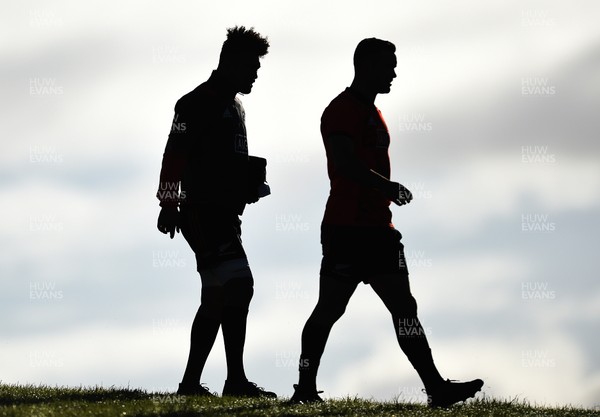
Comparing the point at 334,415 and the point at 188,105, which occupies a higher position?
the point at 188,105

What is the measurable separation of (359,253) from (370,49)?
1756 mm

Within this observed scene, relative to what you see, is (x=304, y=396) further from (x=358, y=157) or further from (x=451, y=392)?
(x=358, y=157)

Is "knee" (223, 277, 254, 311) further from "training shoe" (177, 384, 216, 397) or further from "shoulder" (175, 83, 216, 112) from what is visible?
"shoulder" (175, 83, 216, 112)

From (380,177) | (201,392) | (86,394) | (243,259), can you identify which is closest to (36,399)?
(86,394)

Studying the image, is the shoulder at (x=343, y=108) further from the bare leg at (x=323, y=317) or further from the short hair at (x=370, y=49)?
the bare leg at (x=323, y=317)

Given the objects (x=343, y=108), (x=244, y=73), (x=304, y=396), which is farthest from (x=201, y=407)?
(x=244, y=73)

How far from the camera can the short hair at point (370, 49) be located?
9.44 metres

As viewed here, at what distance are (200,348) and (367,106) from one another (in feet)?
8.53

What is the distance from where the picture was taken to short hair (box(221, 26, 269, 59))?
32.8 feet

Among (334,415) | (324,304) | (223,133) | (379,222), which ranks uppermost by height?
(223,133)

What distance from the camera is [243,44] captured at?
9984 millimetres

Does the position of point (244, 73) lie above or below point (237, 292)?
above

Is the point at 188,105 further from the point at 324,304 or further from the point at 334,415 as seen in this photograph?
the point at 334,415

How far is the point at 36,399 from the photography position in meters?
10.1
